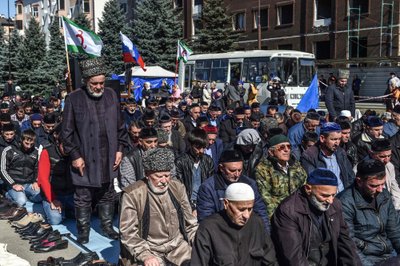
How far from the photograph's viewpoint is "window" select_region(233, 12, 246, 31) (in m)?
45.3

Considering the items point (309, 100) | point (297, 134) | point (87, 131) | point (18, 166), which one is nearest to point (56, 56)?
point (309, 100)

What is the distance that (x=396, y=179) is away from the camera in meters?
6.71

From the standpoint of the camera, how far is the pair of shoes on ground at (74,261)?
18.7 ft

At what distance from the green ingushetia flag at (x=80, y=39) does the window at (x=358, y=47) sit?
27.7 m

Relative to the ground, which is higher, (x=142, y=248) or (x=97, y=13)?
(x=97, y=13)

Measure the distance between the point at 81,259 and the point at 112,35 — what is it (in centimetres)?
3780

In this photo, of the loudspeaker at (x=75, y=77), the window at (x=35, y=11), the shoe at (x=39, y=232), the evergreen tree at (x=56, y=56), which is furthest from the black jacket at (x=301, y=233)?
the window at (x=35, y=11)

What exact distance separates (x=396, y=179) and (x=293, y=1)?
35239mm

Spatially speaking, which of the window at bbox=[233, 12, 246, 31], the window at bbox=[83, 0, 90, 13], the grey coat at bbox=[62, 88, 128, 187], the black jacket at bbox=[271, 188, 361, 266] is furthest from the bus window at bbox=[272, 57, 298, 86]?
the window at bbox=[83, 0, 90, 13]

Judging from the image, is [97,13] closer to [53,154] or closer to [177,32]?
[177,32]

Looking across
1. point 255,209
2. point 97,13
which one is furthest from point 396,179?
point 97,13

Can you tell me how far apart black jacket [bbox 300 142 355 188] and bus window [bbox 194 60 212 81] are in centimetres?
2146

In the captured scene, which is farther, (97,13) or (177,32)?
(97,13)

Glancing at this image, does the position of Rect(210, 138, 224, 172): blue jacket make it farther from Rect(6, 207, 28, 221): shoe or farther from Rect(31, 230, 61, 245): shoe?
Rect(6, 207, 28, 221): shoe
